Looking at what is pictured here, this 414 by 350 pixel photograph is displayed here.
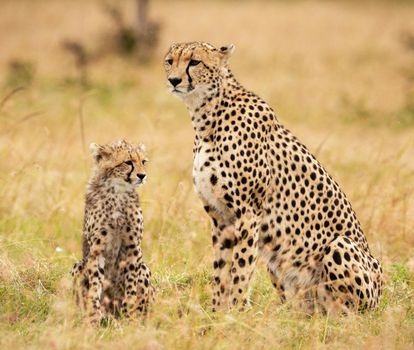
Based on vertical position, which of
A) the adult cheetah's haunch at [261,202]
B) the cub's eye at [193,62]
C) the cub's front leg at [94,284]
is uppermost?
the cub's eye at [193,62]

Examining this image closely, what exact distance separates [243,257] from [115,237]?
0.61 m

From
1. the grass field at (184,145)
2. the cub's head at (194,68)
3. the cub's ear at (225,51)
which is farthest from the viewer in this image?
the cub's ear at (225,51)

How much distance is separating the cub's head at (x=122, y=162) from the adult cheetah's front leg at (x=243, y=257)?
0.52 m

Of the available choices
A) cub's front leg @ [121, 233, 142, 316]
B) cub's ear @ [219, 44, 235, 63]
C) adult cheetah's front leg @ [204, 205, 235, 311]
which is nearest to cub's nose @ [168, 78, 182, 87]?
cub's ear @ [219, 44, 235, 63]

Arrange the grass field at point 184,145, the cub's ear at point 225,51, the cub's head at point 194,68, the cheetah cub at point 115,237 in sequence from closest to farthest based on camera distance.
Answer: the grass field at point 184,145
the cheetah cub at point 115,237
the cub's head at point 194,68
the cub's ear at point 225,51

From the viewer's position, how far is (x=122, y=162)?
4402 mm

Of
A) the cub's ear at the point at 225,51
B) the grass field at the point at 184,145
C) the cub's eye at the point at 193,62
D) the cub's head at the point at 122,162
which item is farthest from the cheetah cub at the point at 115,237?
the cub's ear at the point at 225,51

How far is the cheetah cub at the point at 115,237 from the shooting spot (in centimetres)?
424

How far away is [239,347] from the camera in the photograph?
3.76 m

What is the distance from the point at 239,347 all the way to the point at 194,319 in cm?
24

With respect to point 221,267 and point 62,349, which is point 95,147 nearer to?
point 221,267

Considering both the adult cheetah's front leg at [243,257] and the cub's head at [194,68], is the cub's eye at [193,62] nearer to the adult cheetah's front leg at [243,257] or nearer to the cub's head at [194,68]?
the cub's head at [194,68]

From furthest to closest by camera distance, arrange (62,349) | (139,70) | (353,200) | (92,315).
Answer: (139,70) < (353,200) < (92,315) < (62,349)

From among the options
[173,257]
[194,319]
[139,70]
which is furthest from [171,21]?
[194,319]
